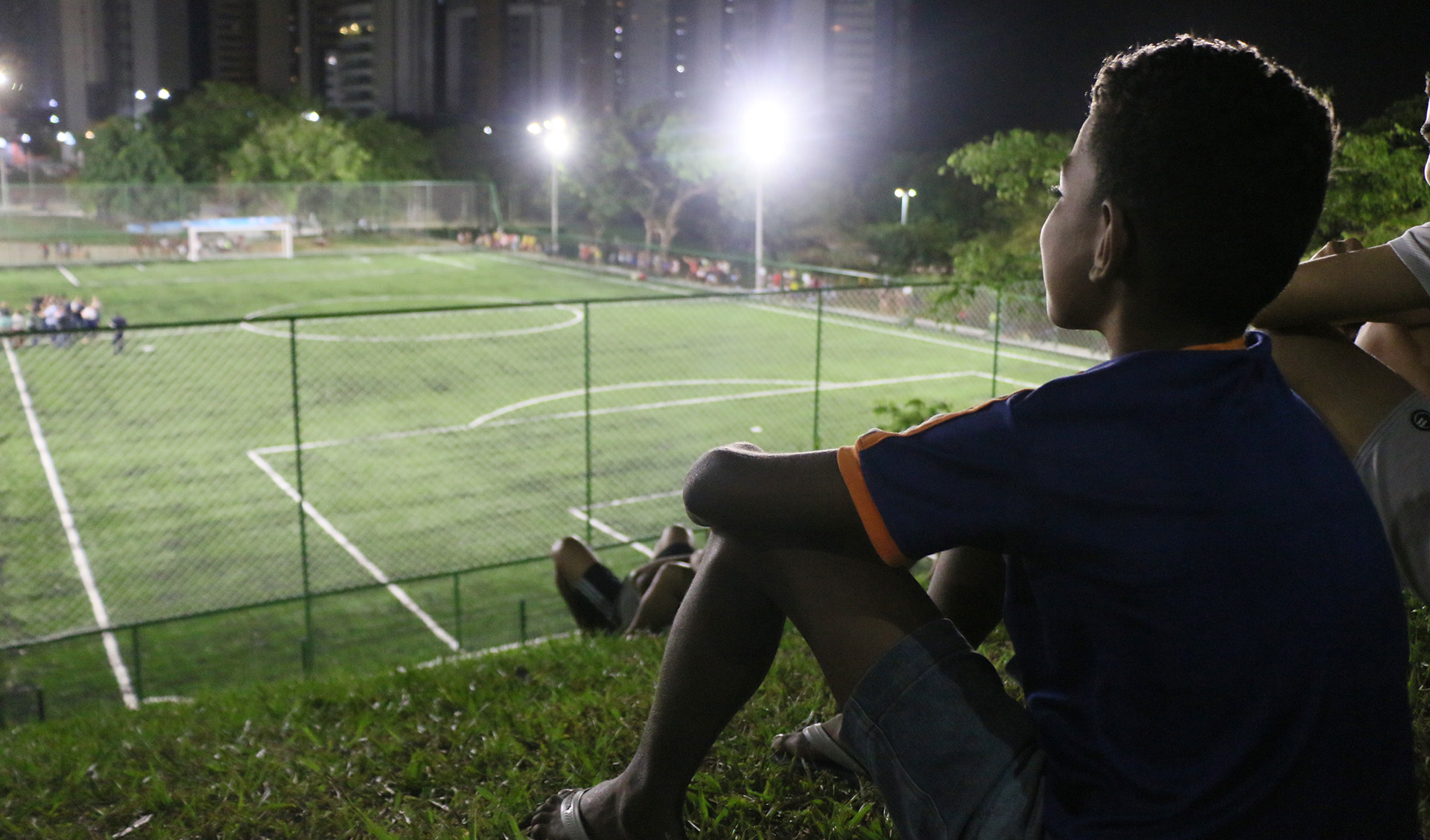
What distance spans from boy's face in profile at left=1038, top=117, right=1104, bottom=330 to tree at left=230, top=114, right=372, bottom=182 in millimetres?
60565

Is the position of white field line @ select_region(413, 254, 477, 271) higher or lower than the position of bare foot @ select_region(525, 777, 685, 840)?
lower

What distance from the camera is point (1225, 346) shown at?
1300 millimetres

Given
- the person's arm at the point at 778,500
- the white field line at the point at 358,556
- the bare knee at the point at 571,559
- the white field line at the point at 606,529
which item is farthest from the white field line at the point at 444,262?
the person's arm at the point at 778,500

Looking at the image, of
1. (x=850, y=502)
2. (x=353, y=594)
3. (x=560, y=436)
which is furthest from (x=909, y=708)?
(x=560, y=436)

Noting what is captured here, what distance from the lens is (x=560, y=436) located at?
20.1 metres

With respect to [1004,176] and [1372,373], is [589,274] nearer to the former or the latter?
[1004,176]

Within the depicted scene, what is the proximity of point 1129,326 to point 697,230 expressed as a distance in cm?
5477

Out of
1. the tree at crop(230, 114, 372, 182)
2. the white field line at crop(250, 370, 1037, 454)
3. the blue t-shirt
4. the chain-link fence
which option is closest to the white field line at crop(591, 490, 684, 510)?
the white field line at crop(250, 370, 1037, 454)

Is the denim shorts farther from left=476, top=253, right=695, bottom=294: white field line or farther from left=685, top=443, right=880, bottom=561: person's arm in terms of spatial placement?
left=476, top=253, right=695, bottom=294: white field line

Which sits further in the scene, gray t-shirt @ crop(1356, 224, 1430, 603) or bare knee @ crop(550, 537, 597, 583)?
bare knee @ crop(550, 537, 597, 583)

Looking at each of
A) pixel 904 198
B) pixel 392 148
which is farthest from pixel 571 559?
pixel 392 148

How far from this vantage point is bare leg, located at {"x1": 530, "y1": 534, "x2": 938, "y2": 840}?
58.1 inches

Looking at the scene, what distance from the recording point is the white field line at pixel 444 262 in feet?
141

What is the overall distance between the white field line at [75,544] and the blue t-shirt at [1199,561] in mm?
6648
